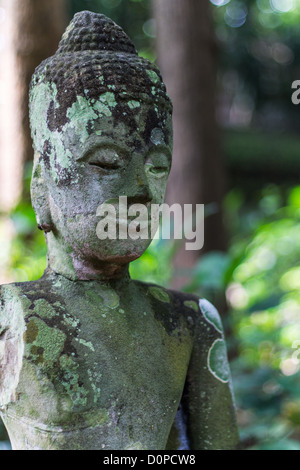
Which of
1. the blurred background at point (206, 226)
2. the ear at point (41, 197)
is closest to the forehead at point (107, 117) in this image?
the ear at point (41, 197)

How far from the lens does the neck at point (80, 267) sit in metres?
1.18

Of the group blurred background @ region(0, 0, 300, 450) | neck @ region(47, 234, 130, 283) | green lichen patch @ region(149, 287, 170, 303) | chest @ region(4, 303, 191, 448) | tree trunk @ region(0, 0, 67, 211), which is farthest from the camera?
tree trunk @ region(0, 0, 67, 211)

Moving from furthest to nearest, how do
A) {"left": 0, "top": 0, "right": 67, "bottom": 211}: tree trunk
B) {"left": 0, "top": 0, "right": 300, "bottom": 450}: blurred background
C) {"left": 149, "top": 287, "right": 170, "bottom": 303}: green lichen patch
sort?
{"left": 0, "top": 0, "right": 67, "bottom": 211}: tree trunk, {"left": 0, "top": 0, "right": 300, "bottom": 450}: blurred background, {"left": 149, "top": 287, "right": 170, "bottom": 303}: green lichen patch

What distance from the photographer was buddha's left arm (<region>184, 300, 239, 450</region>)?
1.32m

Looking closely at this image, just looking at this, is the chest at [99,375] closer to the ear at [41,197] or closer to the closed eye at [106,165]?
the ear at [41,197]

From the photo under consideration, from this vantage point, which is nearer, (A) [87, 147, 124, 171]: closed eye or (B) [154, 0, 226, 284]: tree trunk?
(A) [87, 147, 124, 171]: closed eye

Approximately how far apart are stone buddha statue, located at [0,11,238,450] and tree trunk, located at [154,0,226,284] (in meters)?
2.08

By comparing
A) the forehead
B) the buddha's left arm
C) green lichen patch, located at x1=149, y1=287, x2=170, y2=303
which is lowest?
the buddha's left arm

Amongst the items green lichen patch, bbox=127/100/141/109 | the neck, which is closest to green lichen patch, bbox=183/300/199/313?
the neck

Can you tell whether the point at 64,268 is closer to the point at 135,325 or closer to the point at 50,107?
the point at 135,325

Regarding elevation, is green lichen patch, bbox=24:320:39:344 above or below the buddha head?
below

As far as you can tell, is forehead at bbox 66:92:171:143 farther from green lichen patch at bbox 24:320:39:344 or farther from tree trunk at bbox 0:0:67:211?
tree trunk at bbox 0:0:67:211

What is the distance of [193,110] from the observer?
3334mm
